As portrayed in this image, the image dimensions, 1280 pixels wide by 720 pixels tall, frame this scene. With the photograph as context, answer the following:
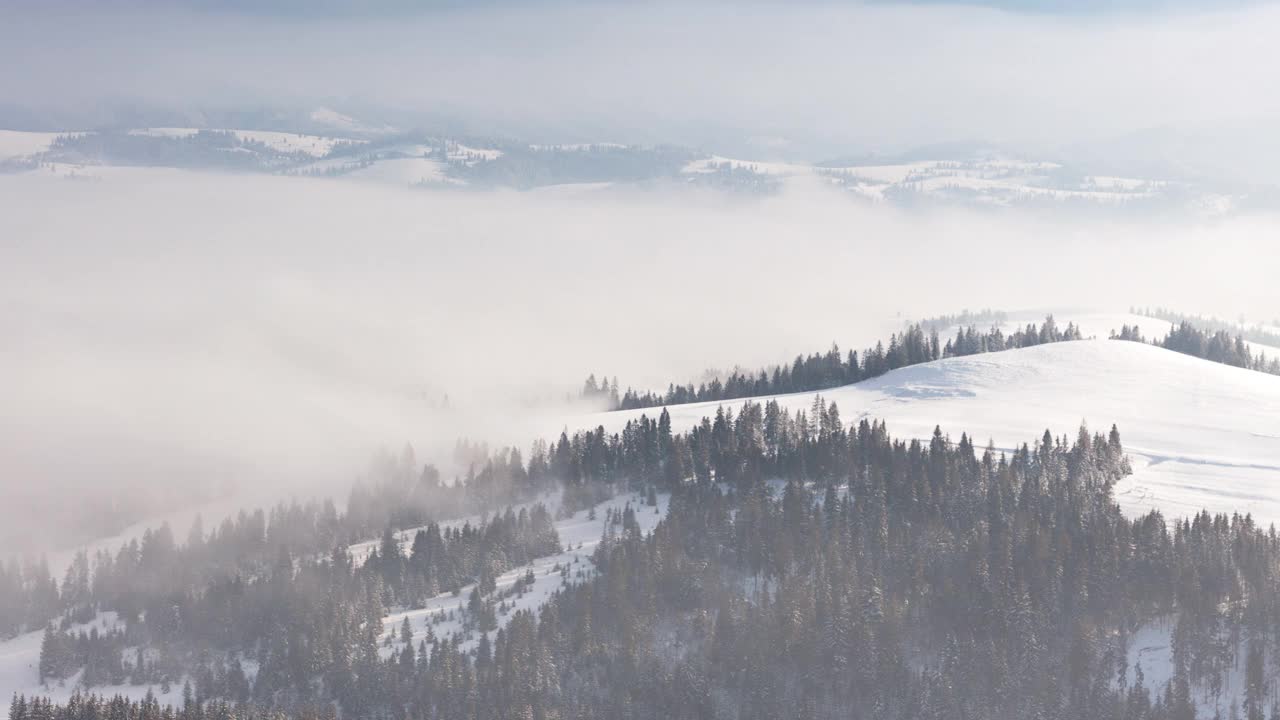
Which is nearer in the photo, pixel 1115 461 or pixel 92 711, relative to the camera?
pixel 92 711

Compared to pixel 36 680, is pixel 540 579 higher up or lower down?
higher up

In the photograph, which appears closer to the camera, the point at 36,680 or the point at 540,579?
the point at 540,579

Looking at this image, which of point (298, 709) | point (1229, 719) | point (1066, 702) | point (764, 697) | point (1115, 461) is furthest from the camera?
point (1115, 461)

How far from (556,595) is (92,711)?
2147 inches

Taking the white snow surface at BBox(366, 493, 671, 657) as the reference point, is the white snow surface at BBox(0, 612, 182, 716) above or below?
below

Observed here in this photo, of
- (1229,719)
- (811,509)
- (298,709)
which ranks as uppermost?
(811,509)

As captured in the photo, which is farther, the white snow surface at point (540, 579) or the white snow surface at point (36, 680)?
the white snow surface at point (36, 680)

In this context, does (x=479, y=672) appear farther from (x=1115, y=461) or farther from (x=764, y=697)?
(x=1115, y=461)

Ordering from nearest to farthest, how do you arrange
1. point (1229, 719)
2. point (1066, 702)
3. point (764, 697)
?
point (1229, 719) → point (1066, 702) → point (764, 697)

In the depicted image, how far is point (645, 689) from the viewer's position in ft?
490

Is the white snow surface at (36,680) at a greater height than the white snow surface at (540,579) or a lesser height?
lesser

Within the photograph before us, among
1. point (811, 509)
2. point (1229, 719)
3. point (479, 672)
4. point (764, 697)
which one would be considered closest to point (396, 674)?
point (479, 672)

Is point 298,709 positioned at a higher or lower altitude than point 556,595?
lower

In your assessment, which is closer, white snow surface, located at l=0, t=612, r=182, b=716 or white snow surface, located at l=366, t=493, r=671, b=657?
white snow surface, located at l=366, t=493, r=671, b=657
